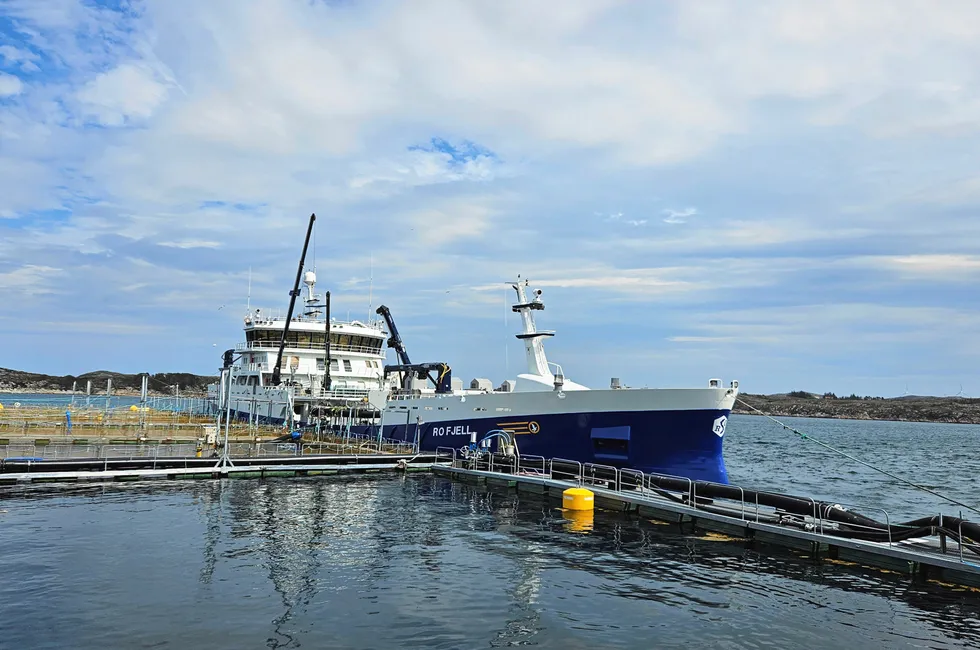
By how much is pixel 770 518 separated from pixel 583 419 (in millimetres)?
10747

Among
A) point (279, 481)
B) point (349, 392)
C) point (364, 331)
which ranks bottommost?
point (279, 481)

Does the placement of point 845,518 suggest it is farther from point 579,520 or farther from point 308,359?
point 308,359

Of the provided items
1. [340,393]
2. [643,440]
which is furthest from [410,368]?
[643,440]

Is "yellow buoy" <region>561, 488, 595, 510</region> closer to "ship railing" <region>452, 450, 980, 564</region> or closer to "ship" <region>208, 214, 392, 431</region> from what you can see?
"ship railing" <region>452, 450, 980, 564</region>

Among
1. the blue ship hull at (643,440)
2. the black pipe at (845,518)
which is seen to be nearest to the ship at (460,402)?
the blue ship hull at (643,440)

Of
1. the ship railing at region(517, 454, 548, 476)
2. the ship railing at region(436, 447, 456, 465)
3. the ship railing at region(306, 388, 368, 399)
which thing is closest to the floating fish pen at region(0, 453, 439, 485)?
the ship railing at region(436, 447, 456, 465)

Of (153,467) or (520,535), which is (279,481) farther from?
(520,535)

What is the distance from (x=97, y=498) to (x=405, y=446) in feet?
58.2

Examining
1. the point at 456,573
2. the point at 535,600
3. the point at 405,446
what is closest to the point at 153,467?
the point at 405,446

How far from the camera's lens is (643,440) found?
28.7m

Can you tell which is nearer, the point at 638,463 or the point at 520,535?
the point at 520,535

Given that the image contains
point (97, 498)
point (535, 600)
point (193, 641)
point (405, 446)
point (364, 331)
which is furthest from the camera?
point (364, 331)

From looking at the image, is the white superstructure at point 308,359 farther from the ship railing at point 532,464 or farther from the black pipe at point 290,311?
the ship railing at point 532,464

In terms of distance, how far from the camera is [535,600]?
13.8 metres
